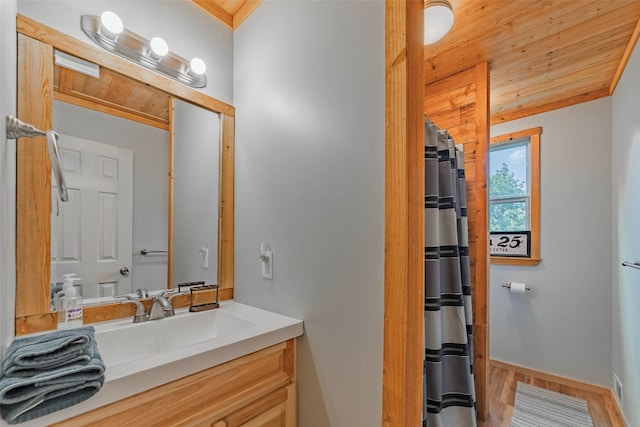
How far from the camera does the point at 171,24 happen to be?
1494 mm

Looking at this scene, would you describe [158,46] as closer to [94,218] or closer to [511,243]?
[94,218]

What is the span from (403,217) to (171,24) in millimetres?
1517

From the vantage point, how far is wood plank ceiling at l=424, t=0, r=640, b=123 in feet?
5.22

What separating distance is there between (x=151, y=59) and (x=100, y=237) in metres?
0.86

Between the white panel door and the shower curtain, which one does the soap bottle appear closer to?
the white panel door

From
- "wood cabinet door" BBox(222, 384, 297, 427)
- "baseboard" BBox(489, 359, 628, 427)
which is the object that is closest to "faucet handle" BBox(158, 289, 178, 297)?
"wood cabinet door" BBox(222, 384, 297, 427)

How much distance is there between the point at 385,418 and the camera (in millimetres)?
984

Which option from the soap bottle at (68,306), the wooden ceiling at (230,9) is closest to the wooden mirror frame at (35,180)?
the soap bottle at (68,306)

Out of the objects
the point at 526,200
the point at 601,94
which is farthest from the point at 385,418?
the point at 601,94

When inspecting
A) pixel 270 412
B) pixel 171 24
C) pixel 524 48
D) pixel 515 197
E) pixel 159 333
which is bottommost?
pixel 270 412

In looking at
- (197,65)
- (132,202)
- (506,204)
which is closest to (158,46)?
(197,65)

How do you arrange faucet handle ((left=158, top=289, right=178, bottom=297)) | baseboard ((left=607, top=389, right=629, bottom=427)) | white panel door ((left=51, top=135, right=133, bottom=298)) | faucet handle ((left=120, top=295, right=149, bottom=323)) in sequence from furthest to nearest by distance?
baseboard ((left=607, top=389, right=629, bottom=427)) < faucet handle ((left=158, top=289, right=178, bottom=297)) < faucet handle ((left=120, top=295, right=149, bottom=323)) < white panel door ((left=51, top=135, right=133, bottom=298))

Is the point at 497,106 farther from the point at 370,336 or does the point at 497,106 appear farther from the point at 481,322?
the point at 370,336

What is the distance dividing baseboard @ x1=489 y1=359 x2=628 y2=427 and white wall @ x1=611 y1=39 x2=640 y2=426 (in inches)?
4.9
